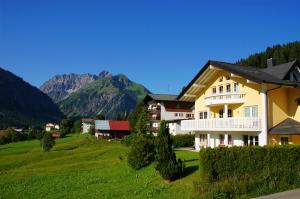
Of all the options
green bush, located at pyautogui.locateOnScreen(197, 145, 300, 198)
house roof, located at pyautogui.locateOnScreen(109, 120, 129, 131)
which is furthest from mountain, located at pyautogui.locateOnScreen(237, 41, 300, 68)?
green bush, located at pyautogui.locateOnScreen(197, 145, 300, 198)

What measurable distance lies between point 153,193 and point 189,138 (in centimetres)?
2802

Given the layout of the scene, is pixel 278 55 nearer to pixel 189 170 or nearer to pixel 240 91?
pixel 240 91

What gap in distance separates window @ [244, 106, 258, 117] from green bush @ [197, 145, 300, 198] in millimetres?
10608

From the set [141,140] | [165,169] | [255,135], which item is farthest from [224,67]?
[165,169]

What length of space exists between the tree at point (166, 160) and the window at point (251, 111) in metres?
10.6

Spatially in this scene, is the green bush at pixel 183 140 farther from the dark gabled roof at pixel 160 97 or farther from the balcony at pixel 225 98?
the dark gabled roof at pixel 160 97

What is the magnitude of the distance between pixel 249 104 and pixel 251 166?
41.6 ft

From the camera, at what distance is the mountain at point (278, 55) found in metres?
103

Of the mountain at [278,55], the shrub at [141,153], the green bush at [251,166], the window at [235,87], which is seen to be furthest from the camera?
the mountain at [278,55]

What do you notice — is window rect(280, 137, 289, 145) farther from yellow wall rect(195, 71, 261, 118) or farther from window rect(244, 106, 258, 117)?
window rect(244, 106, 258, 117)

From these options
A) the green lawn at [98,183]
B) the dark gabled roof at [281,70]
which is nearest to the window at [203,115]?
the dark gabled roof at [281,70]

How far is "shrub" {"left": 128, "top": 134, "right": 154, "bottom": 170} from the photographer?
33156mm

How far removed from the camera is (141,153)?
33.4 metres

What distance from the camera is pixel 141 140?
34094mm
